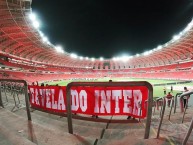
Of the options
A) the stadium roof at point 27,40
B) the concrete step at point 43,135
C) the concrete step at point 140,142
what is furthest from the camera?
the stadium roof at point 27,40

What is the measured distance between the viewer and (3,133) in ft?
10.2

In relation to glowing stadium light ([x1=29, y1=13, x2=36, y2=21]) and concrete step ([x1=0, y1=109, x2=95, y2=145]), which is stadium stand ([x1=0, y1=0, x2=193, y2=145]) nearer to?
concrete step ([x1=0, y1=109, x2=95, y2=145])

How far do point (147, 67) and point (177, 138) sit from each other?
3417 inches

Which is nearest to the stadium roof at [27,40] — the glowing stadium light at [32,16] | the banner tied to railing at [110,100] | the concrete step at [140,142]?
the glowing stadium light at [32,16]

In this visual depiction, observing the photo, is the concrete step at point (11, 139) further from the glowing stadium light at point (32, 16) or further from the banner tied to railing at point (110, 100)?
the glowing stadium light at point (32, 16)

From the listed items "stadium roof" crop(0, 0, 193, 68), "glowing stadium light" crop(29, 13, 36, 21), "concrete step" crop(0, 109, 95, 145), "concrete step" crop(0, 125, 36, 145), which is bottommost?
"concrete step" crop(0, 109, 95, 145)

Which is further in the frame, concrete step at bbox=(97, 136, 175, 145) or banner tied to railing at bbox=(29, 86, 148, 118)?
banner tied to railing at bbox=(29, 86, 148, 118)

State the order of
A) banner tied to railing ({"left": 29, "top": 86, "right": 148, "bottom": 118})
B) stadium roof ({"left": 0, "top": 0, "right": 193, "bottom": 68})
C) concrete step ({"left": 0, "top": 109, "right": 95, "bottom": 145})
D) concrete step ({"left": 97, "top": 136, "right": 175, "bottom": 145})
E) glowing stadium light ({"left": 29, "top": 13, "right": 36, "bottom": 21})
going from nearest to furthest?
concrete step ({"left": 97, "top": 136, "right": 175, "bottom": 145})
concrete step ({"left": 0, "top": 109, "right": 95, "bottom": 145})
banner tied to railing ({"left": 29, "top": 86, "right": 148, "bottom": 118})
stadium roof ({"left": 0, "top": 0, "right": 193, "bottom": 68})
glowing stadium light ({"left": 29, "top": 13, "right": 36, "bottom": 21})

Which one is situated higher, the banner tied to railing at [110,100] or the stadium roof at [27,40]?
the stadium roof at [27,40]

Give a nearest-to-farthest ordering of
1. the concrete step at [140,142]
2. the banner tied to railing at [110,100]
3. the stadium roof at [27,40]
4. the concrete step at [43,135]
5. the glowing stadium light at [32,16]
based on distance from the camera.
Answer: the concrete step at [140,142], the concrete step at [43,135], the banner tied to railing at [110,100], the stadium roof at [27,40], the glowing stadium light at [32,16]

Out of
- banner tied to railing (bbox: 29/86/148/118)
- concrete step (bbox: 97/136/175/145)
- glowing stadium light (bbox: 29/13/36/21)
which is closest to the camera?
→ concrete step (bbox: 97/136/175/145)

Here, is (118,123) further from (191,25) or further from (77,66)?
(77,66)

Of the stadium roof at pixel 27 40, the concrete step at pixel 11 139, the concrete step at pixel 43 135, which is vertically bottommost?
the concrete step at pixel 43 135

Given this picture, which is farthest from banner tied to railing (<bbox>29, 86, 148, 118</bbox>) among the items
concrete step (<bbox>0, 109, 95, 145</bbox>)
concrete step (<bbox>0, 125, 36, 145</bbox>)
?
concrete step (<bbox>0, 125, 36, 145</bbox>)
